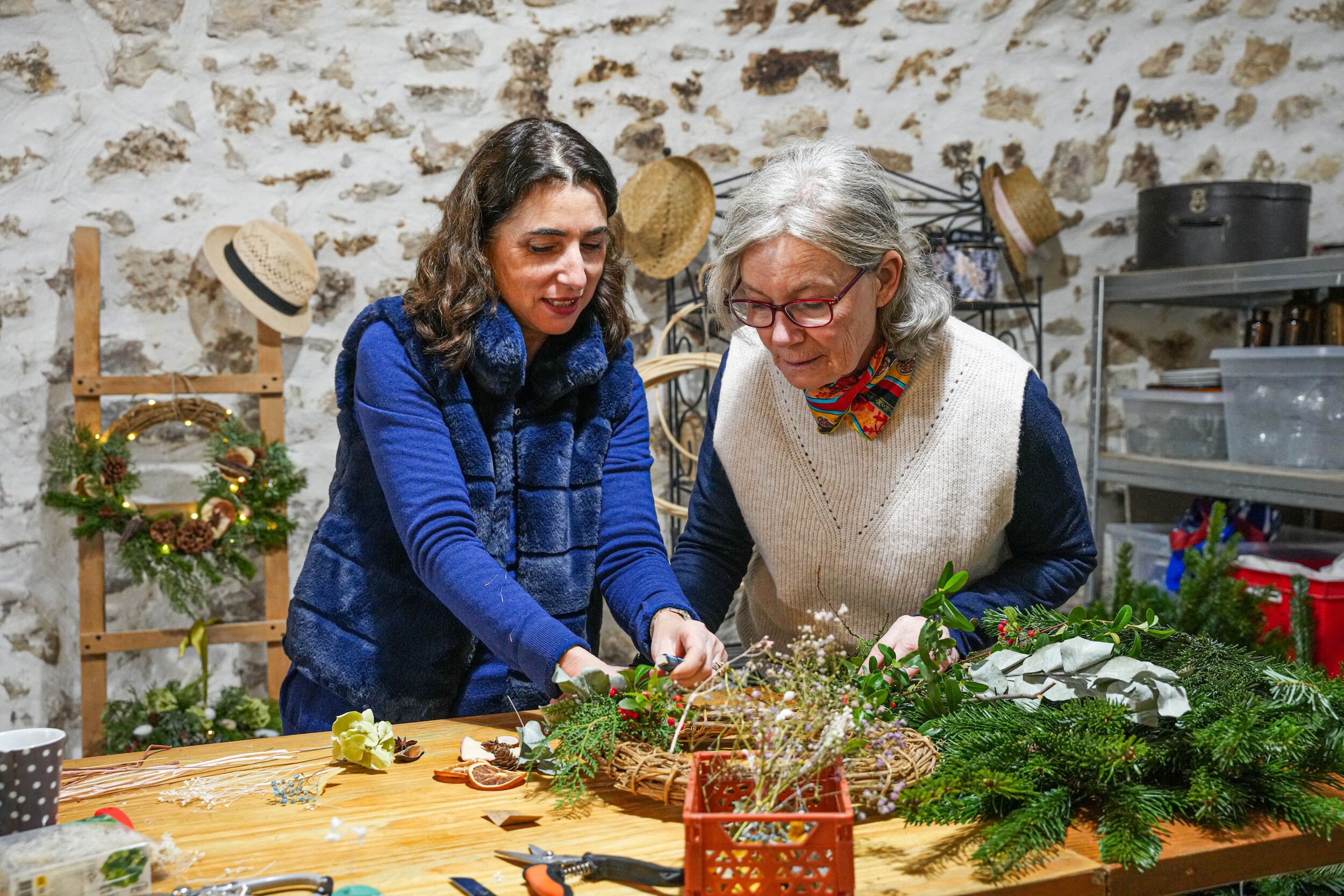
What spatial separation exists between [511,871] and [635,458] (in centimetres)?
83

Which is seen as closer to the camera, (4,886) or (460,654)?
(4,886)

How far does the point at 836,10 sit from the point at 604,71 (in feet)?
2.61

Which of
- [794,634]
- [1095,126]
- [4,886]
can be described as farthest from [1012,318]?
[4,886]

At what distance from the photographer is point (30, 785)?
0.96 m

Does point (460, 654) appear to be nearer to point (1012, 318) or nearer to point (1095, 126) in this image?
point (1012, 318)

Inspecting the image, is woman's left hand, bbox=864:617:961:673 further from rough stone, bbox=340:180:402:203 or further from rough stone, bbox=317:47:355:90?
rough stone, bbox=317:47:355:90

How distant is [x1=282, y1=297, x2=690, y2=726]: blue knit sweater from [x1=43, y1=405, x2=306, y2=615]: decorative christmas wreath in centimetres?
130

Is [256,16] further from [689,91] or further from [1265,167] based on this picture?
[1265,167]

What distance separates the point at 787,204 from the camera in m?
1.43

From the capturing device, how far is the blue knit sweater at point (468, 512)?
1488 millimetres

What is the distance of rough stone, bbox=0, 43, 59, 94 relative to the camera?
2.85 m

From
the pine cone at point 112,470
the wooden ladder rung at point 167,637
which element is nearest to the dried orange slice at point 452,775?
the wooden ladder rung at point 167,637

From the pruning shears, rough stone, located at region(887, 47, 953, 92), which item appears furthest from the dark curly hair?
rough stone, located at region(887, 47, 953, 92)

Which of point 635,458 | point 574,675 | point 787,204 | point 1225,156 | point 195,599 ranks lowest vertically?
point 195,599
